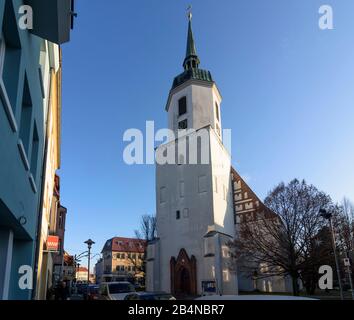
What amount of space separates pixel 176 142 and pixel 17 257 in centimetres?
3678

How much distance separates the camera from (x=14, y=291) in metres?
9.52

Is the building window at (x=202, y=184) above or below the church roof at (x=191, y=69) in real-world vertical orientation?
below

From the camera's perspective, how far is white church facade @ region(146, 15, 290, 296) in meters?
39.3

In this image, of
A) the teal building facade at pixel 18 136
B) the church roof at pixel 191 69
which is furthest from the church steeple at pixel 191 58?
the teal building facade at pixel 18 136

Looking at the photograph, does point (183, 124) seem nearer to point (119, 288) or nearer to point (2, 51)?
point (119, 288)

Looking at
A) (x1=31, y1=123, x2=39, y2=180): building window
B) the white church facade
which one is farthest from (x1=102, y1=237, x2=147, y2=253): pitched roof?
(x1=31, y1=123, x2=39, y2=180): building window

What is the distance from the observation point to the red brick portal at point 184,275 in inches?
1545

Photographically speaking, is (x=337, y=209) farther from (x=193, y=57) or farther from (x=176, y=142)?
(x=193, y=57)

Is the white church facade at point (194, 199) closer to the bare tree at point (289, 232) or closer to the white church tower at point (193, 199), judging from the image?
the white church tower at point (193, 199)

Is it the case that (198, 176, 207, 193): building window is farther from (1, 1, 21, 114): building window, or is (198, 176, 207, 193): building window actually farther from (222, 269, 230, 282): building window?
(1, 1, 21, 114): building window

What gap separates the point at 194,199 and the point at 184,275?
8.83 meters

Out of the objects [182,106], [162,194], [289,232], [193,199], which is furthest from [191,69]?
[289,232]

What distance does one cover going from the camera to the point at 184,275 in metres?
40.7
